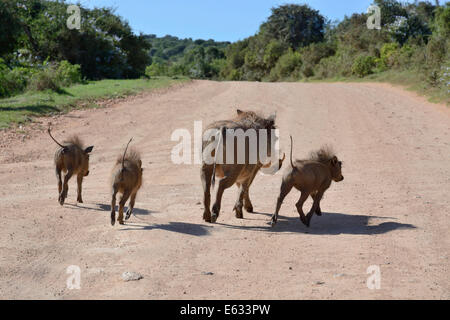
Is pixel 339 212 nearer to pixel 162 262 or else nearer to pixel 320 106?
pixel 162 262

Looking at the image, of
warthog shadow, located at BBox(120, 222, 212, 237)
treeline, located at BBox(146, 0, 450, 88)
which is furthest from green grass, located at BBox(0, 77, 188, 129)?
treeline, located at BBox(146, 0, 450, 88)

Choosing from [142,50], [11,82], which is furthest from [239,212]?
[142,50]

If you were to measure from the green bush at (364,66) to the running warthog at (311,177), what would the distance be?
26736mm

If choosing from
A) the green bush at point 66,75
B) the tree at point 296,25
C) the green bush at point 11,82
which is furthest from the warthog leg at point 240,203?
the tree at point 296,25

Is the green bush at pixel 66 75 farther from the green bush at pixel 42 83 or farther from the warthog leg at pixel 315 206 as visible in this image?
the warthog leg at pixel 315 206

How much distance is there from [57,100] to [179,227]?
12239mm

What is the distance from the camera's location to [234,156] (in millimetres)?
6953

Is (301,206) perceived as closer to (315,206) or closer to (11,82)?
(315,206)

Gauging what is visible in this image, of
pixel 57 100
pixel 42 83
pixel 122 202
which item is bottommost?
pixel 122 202

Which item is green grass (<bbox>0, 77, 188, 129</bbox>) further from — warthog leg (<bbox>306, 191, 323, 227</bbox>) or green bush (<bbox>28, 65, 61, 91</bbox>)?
warthog leg (<bbox>306, 191, 323, 227</bbox>)
